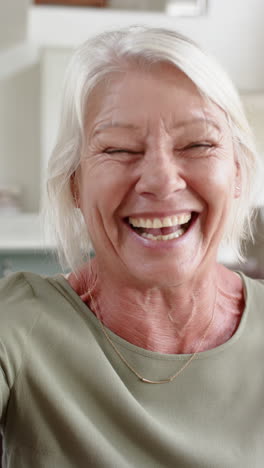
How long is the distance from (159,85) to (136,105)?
0.16 feet

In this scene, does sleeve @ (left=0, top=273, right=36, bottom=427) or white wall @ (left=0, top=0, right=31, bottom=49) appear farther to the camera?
white wall @ (left=0, top=0, right=31, bottom=49)

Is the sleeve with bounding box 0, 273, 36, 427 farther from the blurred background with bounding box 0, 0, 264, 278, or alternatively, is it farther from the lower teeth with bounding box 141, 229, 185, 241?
the blurred background with bounding box 0, 0, 264, 278

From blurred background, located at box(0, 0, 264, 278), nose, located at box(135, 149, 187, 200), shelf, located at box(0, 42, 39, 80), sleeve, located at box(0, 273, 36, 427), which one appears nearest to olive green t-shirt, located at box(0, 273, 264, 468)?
sleeve, located at box(0, 273, 36, 427)

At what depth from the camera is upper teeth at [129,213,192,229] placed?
1.09m

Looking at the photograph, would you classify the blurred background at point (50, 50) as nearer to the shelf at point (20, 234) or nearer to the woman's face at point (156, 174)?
the shelf at point (20, 234)

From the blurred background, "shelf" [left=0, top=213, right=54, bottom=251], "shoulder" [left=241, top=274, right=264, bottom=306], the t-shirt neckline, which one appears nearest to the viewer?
the t-shirt neckline

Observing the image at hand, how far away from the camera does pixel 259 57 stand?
5.74m

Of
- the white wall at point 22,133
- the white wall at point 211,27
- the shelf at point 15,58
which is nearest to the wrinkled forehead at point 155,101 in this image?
the white wall at point 211,27

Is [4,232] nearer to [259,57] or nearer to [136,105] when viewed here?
[259,57]

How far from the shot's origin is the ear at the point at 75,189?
120 centimetres

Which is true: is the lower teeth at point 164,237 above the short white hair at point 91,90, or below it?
below

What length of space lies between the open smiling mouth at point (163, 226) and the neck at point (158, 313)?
0.12 metres

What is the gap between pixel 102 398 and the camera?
110 cm

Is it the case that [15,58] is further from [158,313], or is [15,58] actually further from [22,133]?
[158,313]
